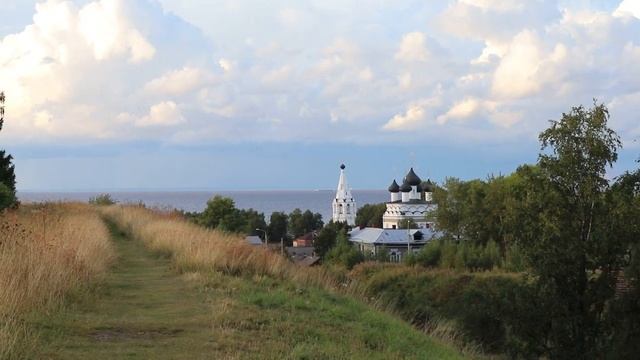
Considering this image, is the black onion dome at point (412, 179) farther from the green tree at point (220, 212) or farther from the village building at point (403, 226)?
the green tree at point (220, 212)

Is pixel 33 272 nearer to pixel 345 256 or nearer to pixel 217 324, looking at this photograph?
pixel 217 324

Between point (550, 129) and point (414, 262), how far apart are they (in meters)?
55.8

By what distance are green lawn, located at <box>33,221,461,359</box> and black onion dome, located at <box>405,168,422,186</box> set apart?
11068 centimetres

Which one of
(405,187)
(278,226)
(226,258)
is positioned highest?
(405,187)

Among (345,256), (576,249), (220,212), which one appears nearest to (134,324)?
(576,249)

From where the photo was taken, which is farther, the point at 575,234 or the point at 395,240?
the point at 395,240

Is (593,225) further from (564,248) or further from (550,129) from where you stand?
(550,129)

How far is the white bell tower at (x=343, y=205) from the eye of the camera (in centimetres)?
14500

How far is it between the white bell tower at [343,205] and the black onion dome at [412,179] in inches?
846

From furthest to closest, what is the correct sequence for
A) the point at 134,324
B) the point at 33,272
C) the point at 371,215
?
the point at 371,215 < the point at 33,272 < the point at 134,324

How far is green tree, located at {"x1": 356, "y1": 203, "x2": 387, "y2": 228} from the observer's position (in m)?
142

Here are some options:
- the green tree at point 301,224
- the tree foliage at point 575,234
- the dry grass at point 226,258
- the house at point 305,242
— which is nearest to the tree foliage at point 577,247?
the tree foliage at point 575,234

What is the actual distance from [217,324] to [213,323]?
54mm

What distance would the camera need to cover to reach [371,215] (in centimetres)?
14762
